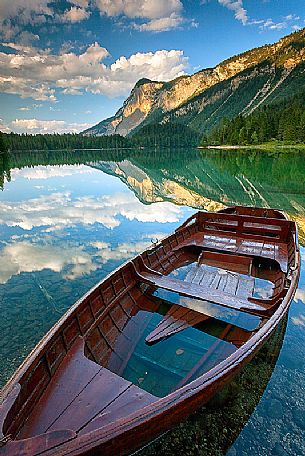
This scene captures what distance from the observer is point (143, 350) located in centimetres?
607

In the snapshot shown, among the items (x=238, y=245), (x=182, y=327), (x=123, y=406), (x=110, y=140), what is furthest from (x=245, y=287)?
(x=110, y=140)

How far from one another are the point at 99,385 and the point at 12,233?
1392 centimetres

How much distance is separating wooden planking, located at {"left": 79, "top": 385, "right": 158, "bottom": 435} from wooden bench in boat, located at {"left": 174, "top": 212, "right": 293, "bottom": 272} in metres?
7.12

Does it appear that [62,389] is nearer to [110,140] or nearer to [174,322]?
[174,322]

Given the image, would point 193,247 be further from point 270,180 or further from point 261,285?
point 270,180

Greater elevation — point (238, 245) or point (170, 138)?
point (238, 245)

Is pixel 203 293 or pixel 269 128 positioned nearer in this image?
pixel 203 293

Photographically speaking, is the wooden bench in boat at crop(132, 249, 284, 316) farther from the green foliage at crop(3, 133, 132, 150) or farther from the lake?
the green foliage at crop(3, 133, 132, 150)

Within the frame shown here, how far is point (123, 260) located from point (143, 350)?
6320mm

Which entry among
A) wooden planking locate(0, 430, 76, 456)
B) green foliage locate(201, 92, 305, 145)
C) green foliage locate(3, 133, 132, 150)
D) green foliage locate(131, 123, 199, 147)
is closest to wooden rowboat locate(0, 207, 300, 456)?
wooden planking locate(0, 430, 76, 456)

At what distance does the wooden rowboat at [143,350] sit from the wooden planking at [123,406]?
0.01m

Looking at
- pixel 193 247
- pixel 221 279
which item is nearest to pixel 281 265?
pixel 221 279

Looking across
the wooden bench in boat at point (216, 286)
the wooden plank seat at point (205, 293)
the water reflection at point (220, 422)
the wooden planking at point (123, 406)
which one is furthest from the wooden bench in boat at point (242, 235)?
the wooden planking at point (123, 406)

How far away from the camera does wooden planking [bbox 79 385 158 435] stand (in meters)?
3.58
